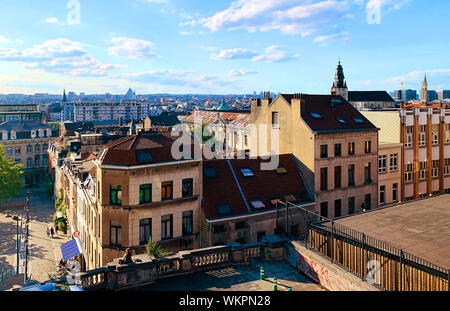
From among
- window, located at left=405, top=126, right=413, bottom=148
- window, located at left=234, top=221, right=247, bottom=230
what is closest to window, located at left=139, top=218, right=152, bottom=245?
window, located at left=234, top=221, right=247, bottom=230

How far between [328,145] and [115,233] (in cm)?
2420

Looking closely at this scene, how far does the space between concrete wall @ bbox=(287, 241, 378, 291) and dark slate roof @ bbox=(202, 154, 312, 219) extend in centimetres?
1551

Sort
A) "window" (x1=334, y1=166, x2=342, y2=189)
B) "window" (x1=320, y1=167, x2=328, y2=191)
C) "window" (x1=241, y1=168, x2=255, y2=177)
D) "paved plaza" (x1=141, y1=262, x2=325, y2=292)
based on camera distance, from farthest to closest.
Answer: "window" (x1=334, y1=166, x2=342, y2=189) → "window" (x1=320, y1=167, x2=328, y2=191) → "window" (x1=241, y1=168, x2=255, y2=177) → "paved plaza" (x1=141, y1=262, x2=325, y2=292)

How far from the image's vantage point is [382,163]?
52.6 meters

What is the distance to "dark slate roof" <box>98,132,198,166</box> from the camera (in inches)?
1293

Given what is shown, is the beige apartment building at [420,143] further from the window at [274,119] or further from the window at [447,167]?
the window at [274,119]

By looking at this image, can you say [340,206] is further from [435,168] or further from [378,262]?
[378,262]

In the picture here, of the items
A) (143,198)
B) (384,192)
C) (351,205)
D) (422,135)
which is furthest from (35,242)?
(422,135)

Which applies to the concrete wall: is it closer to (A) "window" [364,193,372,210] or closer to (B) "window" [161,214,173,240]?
(B) "window" [161,214,173,240]

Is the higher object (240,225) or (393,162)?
(393,162)

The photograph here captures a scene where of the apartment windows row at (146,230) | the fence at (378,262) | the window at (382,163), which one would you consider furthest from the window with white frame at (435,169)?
the fence at (378,262)

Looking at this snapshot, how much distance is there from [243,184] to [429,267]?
80.0 feet

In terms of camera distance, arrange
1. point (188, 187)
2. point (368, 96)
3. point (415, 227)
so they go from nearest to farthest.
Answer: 1. point (415, 227)
2. point (188, 187)
3. point (368, 96)

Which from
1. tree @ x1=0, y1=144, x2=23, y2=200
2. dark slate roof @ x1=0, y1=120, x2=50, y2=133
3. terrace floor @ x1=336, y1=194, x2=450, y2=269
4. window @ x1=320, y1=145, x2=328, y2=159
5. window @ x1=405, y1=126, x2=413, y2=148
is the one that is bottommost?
tree @ x1=0, y1=144, x2=23, y2=200
